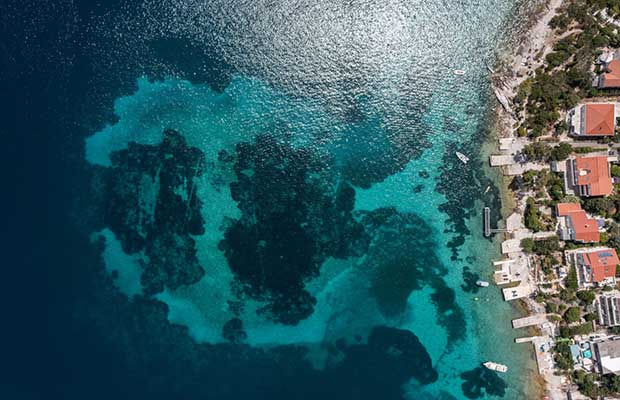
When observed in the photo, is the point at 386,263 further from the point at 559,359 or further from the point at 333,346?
the point at 559,359

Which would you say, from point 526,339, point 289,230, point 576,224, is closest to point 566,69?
point 576,224

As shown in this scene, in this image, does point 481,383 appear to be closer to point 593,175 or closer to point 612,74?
point 593,175

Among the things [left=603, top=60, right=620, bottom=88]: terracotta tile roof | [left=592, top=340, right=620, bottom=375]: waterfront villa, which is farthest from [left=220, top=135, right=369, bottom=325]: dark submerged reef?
[left=603, top=60, right=620, bottom=88]: terracotta tile roof

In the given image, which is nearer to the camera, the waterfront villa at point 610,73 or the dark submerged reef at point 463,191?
the waterfront villa at point 610,73

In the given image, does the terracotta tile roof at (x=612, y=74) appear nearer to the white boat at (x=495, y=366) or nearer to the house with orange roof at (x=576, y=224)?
the house with orange roof at (x=576, y=224)

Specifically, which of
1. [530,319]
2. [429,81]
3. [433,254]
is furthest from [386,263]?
[429,81]

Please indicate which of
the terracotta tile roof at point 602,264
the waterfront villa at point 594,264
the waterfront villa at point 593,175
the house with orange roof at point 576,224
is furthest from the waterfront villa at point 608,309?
the waterfront villa at point 593,175

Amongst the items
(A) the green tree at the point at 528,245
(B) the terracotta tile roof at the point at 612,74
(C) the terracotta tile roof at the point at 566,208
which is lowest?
(A) the green tree at the point at 528,245

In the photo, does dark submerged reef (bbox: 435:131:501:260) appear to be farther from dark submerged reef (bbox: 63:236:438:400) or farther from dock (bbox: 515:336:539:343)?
dark submerged reef (bbox: 63:236:438:400)
